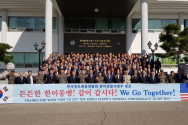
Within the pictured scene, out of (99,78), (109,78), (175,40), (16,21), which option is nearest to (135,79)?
(109,78)

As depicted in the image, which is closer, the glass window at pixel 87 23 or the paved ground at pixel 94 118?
the paved ground at pixel 94 118

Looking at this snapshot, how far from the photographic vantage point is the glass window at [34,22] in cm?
2244

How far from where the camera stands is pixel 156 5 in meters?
20.4

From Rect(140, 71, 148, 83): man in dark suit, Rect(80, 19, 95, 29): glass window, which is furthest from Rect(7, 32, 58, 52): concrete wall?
Rect(140, 71, 148, 83): man in dark suit

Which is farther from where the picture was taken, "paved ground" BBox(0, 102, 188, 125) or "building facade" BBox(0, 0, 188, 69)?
"building facade" BBox(0, 0, 188, 69)

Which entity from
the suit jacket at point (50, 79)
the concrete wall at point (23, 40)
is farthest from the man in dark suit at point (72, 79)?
the concrete wall at point (23, 40)

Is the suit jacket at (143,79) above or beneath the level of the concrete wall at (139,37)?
beneath

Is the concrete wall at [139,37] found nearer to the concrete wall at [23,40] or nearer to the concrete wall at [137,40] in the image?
the concrete wall at [137,40]

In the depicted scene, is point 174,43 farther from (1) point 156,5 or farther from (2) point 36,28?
(2) point 36,28

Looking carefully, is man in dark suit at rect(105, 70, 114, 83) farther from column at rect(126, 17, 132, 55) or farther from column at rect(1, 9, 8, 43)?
column at rect(1, 9, 8, 43)

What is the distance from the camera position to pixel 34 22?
22547mm

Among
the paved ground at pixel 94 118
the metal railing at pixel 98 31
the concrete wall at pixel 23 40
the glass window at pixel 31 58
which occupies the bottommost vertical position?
the paved ground at pixel 94 118

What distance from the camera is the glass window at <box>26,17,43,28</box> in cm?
2244

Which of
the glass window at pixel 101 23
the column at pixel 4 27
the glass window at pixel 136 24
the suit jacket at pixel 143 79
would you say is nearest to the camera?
the suit jacket at pixel 143 79
